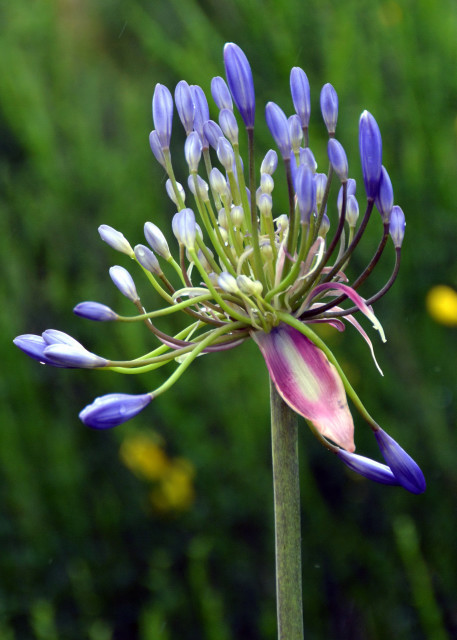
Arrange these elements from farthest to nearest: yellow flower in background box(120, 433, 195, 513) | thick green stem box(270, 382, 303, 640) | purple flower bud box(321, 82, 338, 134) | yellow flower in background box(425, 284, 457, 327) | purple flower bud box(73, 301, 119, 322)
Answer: yellow flower in background box(120, 433, 195, 513) < yellow flower in background box(425, 284, 457, 327) < purple flower bud box(321, 82, 338, 134) < purple flower bud box(73, 301, 119, 322) < thick green stem box(270, 382, 303, 640)

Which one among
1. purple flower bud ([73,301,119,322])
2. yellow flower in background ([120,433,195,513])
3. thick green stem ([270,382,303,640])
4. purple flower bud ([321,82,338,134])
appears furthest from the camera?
yellow flower in background ([120,433,195,513])

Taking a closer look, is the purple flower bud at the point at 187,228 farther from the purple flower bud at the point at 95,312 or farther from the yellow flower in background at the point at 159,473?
the yellow flower in background at the point at 159,473

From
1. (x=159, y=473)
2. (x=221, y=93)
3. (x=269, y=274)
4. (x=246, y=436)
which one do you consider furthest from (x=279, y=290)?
(x=159, y=473)

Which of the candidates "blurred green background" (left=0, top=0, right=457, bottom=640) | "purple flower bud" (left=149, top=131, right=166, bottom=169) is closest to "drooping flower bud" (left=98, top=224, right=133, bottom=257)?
"purple flower bud" (left=149, top=131, right=166, bottom=169)

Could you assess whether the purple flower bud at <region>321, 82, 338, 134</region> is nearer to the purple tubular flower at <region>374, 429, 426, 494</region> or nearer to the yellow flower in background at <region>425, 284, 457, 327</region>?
the purple tubular flower at <region>374, 429, 426, 494</region>

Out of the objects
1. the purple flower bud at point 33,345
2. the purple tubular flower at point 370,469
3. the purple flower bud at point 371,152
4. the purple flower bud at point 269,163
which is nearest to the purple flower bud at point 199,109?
the purple flower bud at point 269,163

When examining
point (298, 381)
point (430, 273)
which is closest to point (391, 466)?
point (298, 381)
